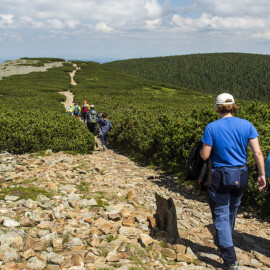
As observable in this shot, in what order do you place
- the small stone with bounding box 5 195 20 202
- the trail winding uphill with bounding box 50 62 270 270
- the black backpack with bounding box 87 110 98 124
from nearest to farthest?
the trail winding uphill with bounding box 50 62 270 270
the small stone with bounding box 5 195 20 202
the black backpack with bounding box 87 110 98 124

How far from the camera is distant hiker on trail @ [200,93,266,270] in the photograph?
13.4 ft

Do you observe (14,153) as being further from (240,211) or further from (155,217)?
(240,211)

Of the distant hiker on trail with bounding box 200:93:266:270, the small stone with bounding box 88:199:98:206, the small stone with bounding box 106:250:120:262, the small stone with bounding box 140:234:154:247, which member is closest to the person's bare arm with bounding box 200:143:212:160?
the distant hiker on trail with bounding box 200:93:266:270

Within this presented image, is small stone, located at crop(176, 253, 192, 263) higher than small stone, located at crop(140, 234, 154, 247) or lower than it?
lower

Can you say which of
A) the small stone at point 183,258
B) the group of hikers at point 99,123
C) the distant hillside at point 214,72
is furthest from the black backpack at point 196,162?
the distant hillside at point 214,72

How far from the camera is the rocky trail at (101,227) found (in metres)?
4.30

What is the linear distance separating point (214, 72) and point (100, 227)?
A: 15850 centimetres

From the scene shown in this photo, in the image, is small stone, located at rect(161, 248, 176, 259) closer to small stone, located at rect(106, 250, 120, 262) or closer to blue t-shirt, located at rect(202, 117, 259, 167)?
small stone, located at rect(106, 250, 120, 262)

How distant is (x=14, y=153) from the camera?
11.8 meters

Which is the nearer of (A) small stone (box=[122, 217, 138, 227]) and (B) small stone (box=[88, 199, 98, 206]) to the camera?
(A) small stone (box=[122, 217, 138, 227])

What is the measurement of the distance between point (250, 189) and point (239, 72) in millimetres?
159744

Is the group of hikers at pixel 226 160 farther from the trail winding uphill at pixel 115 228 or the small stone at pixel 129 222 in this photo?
the small stone at pixel 129 222

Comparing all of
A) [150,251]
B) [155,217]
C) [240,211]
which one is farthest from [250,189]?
[150,251]

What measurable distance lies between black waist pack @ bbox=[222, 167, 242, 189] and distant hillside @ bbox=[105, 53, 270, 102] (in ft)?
450
